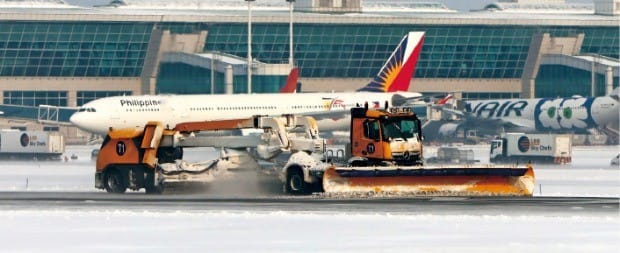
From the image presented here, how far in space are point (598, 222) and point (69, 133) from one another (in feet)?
408

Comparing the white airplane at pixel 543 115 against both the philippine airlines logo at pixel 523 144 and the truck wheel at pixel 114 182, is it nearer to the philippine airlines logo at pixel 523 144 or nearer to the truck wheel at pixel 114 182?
the philippine airlines logo at pixel 523 144

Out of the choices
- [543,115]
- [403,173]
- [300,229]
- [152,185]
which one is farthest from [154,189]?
[543,115]

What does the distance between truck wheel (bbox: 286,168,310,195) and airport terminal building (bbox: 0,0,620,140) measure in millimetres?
108098

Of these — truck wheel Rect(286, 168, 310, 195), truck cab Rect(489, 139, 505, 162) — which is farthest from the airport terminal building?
truck wheel Rect(286, 168, 310, 195)

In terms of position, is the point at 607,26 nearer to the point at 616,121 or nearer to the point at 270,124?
the point at 616,121

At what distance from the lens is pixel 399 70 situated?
12331cm

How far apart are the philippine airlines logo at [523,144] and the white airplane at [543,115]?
120 feet

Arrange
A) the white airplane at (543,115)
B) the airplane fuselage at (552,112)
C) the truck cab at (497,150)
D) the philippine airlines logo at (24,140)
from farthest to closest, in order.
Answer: the white airplane at (543,115)
the airplane fuselage at (552,112)
the philippine airlines logo at (24,140)
the truck cab at (497,150)

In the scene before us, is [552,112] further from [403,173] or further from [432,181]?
[403,173]

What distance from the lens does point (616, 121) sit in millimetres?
141000

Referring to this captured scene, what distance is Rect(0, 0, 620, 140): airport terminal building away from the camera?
170 meters

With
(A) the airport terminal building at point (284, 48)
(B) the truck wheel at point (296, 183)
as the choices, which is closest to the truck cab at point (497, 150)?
(B) the truck wheel at point (296, 183)

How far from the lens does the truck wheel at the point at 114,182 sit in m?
54.4

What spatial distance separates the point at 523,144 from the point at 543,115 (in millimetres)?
40441
